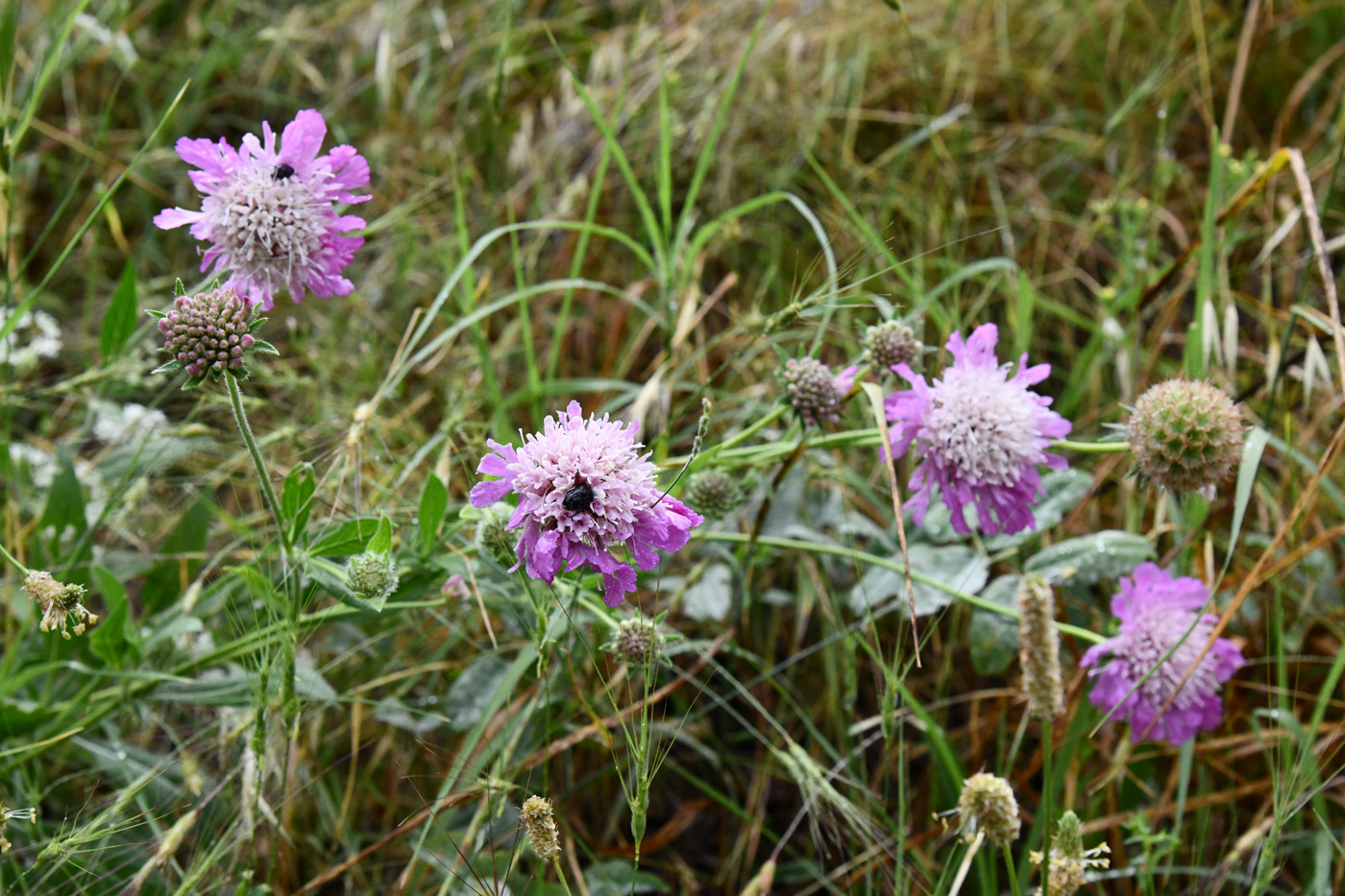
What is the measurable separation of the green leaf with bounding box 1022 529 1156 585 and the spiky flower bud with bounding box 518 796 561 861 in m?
1.09

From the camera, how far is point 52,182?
306 cm

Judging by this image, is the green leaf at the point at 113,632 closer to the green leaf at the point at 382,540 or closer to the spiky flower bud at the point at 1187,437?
the green leaf at the point at 382,540

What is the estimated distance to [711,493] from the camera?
177 centimetres

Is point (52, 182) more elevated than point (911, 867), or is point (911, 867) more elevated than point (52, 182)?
point (52, 182)

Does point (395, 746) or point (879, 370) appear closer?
point (879, 370)

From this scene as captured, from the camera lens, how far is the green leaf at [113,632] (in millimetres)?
1667

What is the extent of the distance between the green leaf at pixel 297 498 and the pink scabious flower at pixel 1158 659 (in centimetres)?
130

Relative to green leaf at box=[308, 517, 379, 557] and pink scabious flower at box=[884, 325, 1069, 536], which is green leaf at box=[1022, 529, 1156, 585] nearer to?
pink scabious flower at box=[884, 325, 1069, 536]

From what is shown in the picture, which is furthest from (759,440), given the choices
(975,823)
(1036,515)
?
(975,823)

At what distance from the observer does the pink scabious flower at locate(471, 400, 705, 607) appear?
127 centimetres

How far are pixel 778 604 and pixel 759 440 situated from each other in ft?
1.14

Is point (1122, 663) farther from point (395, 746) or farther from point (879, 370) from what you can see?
point (395, 746)

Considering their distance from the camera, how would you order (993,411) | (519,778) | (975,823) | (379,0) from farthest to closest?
1. (379,0)
2. (519,778)
3. (993,411)
4. (975,823)

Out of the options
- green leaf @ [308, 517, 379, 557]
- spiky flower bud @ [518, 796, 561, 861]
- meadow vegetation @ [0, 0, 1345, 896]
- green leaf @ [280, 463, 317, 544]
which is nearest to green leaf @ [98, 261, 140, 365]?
meadow vegetation @ [0, 0, 1345, 896]
